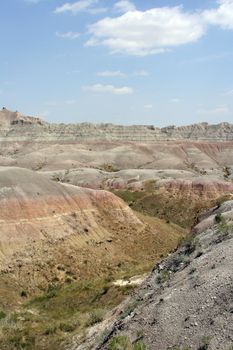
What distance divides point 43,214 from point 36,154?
9141 centimetres

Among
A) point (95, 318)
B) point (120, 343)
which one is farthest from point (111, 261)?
point (120, 343)

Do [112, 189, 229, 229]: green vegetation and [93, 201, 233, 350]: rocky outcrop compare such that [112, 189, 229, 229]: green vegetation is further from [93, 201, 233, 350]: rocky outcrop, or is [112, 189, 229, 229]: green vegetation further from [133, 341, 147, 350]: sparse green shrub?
[133, 341, 147, 350]: sparse green shrub

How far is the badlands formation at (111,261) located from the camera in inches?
559

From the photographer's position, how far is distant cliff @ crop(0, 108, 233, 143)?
16938cm

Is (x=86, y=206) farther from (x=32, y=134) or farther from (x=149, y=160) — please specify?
(x=32, y=134)

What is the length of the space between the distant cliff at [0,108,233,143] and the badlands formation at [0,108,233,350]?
78224 millimetres

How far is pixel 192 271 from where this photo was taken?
16797 millimetres

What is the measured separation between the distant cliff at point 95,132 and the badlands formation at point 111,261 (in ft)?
257

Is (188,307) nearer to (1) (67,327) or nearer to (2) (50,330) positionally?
(1) (67,327)

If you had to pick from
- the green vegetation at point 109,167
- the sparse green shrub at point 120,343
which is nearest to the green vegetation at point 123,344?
the sparse green shrub at point 120,343

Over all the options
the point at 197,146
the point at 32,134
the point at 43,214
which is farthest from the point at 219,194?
the point at 32,134

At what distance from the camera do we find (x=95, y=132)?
569ft

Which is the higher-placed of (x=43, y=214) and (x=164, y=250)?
(x=43, y=214)

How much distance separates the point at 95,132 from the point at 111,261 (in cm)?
13406
